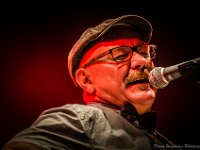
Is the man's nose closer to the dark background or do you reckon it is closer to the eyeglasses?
the eyeglasses

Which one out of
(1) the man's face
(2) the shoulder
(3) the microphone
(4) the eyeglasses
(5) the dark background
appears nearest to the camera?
(3) the microphone

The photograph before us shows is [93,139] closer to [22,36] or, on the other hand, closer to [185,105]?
[22,36]

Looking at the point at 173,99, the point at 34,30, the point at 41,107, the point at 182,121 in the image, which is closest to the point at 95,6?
the point at 34,30

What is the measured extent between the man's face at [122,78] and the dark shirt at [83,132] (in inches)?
9.5

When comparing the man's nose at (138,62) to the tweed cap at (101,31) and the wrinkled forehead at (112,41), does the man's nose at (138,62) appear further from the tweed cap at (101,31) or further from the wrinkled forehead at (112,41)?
the tweed cap at (101,31)

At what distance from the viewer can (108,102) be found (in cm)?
249

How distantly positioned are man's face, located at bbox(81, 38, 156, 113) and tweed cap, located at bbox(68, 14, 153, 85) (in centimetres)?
10

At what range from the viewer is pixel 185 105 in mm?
3754

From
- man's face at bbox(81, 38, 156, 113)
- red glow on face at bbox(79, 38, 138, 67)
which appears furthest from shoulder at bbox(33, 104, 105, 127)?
red glow on face at bbox(79, 38, 138, 67)

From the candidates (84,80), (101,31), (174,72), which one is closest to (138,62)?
(101,31)

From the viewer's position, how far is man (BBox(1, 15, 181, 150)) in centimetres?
185

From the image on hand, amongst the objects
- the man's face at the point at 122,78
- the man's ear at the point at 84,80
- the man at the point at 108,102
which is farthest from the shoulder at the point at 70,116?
the man's ear at the point at 84,80

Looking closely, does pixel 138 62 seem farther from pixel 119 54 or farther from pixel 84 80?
pixel 84 80

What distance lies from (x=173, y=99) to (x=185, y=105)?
0.16 meters
